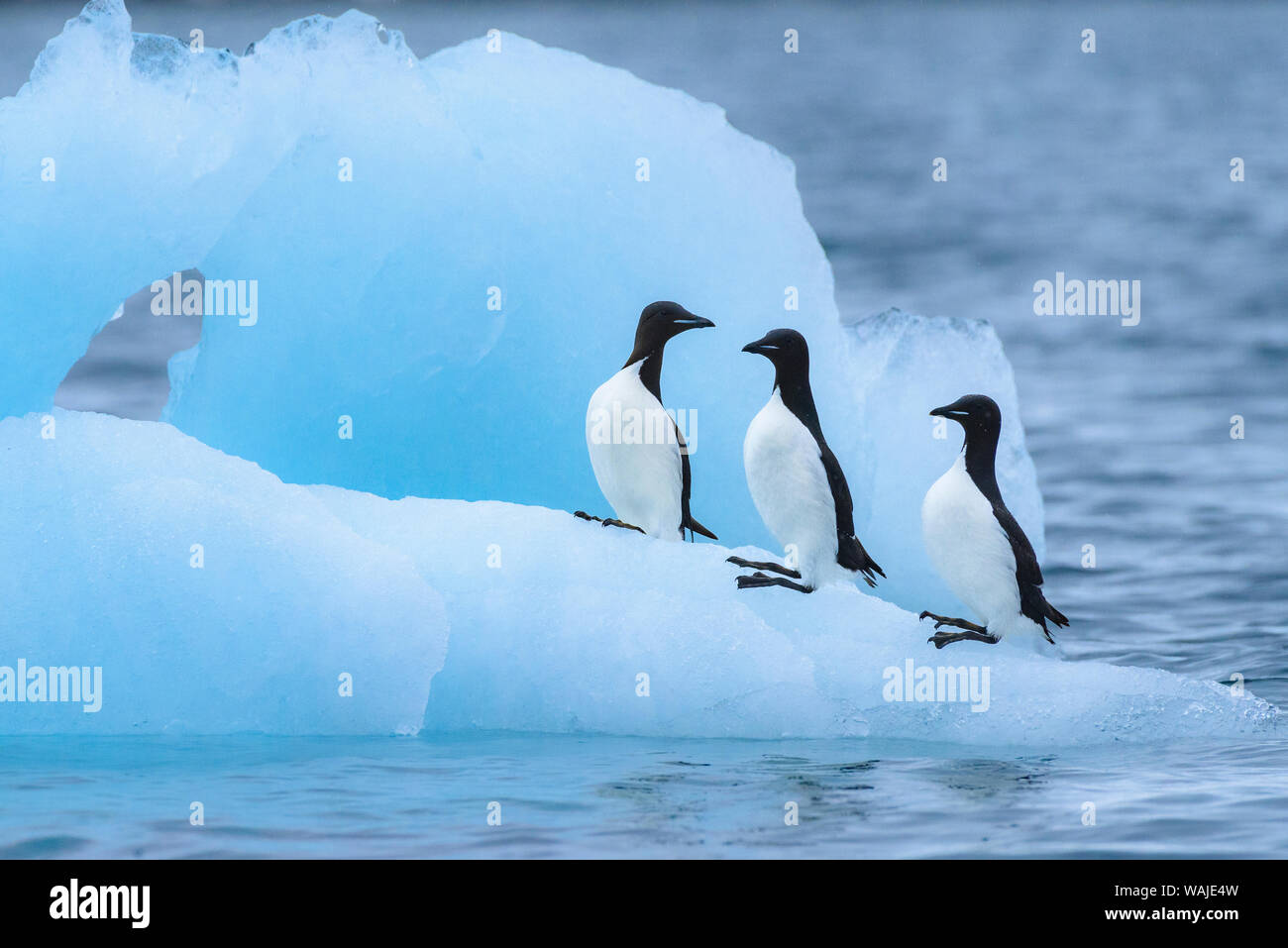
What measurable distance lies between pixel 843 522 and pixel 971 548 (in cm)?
46

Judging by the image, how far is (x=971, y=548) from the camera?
214 inches

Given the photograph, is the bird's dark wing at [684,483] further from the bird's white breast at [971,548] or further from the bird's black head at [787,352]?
the bird's white breast at [971,548]

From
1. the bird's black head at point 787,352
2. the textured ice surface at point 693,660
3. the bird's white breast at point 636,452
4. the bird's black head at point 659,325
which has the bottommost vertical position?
the textured ice surface at point 693,660

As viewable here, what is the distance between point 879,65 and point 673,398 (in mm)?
43226

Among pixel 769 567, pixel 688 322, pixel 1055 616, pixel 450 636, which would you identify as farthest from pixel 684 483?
pixel 1055 616

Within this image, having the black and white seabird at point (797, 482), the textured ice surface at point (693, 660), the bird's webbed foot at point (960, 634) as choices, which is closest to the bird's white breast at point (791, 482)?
the black and white seabird at point (797, 482)

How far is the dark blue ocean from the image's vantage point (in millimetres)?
4203

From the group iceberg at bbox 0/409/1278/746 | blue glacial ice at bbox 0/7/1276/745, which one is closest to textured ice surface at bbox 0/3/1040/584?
blue glacial ice at bbox 0/7/1276/745

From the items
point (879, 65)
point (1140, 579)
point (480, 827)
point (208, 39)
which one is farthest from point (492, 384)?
point (879, 65)

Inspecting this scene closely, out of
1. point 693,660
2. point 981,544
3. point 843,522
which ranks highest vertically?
point 843,522

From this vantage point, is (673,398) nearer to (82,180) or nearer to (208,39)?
(82,180)

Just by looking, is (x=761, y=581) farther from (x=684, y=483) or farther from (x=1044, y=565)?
(x=1044, y=565)

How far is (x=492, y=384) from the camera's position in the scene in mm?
7102

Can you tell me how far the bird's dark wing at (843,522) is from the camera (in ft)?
18.1
